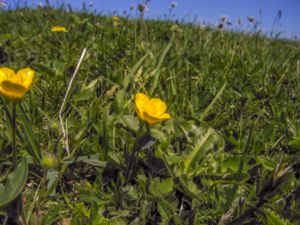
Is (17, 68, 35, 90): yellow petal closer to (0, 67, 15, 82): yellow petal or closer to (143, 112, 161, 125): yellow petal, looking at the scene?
(0, 67, 15, 82): yellow petal

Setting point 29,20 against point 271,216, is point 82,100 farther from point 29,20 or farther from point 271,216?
point 29,20

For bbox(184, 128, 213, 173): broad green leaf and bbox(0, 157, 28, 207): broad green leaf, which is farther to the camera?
bbox(184, 128, 213, 173): broad green leaf

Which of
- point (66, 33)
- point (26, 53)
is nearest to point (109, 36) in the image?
point (66, 33)

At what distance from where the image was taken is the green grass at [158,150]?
1.21 meters

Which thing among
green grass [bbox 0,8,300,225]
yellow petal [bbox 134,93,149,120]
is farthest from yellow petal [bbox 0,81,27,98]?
Result: yellow petal [bbox 134,93,149,120]

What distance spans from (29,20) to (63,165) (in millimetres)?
3367

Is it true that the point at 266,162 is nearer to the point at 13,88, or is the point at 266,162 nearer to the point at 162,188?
the point at 162,188

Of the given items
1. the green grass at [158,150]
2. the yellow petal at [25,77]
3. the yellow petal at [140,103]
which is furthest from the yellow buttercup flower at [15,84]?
the yellow petal at [140,103]

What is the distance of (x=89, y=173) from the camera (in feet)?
4.91

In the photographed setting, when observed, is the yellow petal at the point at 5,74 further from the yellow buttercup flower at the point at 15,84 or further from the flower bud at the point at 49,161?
the flower bud at the point at 49,161

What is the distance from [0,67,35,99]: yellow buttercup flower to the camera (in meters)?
1.03

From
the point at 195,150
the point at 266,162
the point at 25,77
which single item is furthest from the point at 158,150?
the point at 25,77

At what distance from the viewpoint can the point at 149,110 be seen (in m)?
1.33

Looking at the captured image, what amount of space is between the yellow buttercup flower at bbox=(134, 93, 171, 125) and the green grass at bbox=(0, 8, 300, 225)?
80 mm
